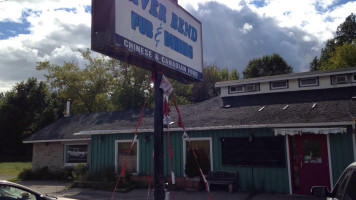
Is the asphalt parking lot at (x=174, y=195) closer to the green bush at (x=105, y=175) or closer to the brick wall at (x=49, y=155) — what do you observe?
the green bush at (x=105, y=175)

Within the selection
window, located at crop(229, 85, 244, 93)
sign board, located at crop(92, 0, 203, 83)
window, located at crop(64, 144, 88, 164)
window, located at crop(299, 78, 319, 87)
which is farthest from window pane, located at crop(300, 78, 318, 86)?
window, located at crop(64, 144, 88, 164)

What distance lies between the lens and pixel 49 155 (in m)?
20.4

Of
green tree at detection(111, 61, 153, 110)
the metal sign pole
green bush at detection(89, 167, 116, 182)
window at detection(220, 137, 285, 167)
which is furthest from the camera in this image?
green tree at detection(111, 61, 153, 110)

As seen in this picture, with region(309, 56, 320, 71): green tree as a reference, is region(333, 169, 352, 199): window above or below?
below

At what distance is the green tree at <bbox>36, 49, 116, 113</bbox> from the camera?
3656 cm

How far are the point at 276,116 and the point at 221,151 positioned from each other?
269cm

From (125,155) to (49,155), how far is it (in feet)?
26.2

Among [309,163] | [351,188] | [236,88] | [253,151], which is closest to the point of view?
[351,188]

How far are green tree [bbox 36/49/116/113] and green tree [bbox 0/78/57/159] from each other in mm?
3625

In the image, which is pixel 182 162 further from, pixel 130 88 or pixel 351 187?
pixel 130 88

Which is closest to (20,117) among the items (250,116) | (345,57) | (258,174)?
(250,116)

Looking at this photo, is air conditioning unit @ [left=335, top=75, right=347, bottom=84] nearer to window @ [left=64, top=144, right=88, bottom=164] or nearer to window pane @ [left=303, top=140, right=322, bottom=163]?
window pane @ [left=303, top=140, right=322, bottom=163]

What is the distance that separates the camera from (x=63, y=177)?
1881 cm

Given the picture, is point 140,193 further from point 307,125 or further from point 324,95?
point 324,95
